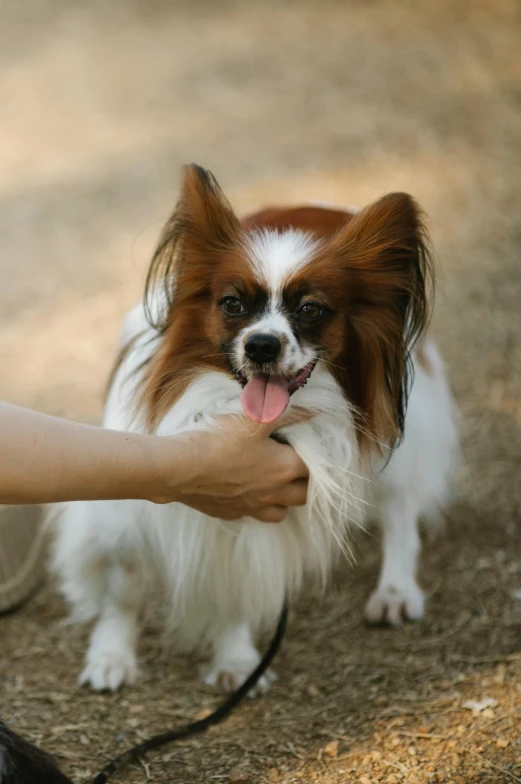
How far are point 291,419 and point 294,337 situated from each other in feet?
0.84

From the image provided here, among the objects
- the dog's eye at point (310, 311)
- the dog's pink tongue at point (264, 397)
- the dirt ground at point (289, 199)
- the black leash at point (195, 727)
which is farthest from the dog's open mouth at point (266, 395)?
the dirt ground at point (289, 199)

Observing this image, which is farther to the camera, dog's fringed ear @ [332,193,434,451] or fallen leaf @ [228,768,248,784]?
dog's fringed ear @ [332,193,434,451]

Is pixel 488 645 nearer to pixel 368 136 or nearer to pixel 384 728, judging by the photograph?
pixel 384 728

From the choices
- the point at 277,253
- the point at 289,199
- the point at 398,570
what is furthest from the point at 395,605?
the point at 289,199

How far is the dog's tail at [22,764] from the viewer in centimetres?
171

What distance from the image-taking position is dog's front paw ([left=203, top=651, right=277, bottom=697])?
8.41ft

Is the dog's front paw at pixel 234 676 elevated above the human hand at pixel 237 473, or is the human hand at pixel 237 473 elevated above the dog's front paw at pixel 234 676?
the human hand at pixel 237 473

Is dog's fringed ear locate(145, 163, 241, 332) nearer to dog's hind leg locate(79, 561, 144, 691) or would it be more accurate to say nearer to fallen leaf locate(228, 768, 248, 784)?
dog's hind leg locate(79, 561, 144, 691)

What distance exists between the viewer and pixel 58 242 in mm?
5621

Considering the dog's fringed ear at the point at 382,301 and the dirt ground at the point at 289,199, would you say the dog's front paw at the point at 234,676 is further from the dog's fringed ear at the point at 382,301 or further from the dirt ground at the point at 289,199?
the dog's fringed ear at the point at 382,301

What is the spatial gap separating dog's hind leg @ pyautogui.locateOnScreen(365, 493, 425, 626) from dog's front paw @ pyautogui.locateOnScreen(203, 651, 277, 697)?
1.33 feet

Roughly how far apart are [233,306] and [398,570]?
112 cm

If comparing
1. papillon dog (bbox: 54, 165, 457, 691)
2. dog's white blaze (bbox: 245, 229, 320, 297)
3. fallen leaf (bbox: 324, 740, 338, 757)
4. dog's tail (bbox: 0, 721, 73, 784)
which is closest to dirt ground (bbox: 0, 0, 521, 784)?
fallen leaf (bbox: 324, 740, 338, 757)

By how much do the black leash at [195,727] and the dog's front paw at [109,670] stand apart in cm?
28
